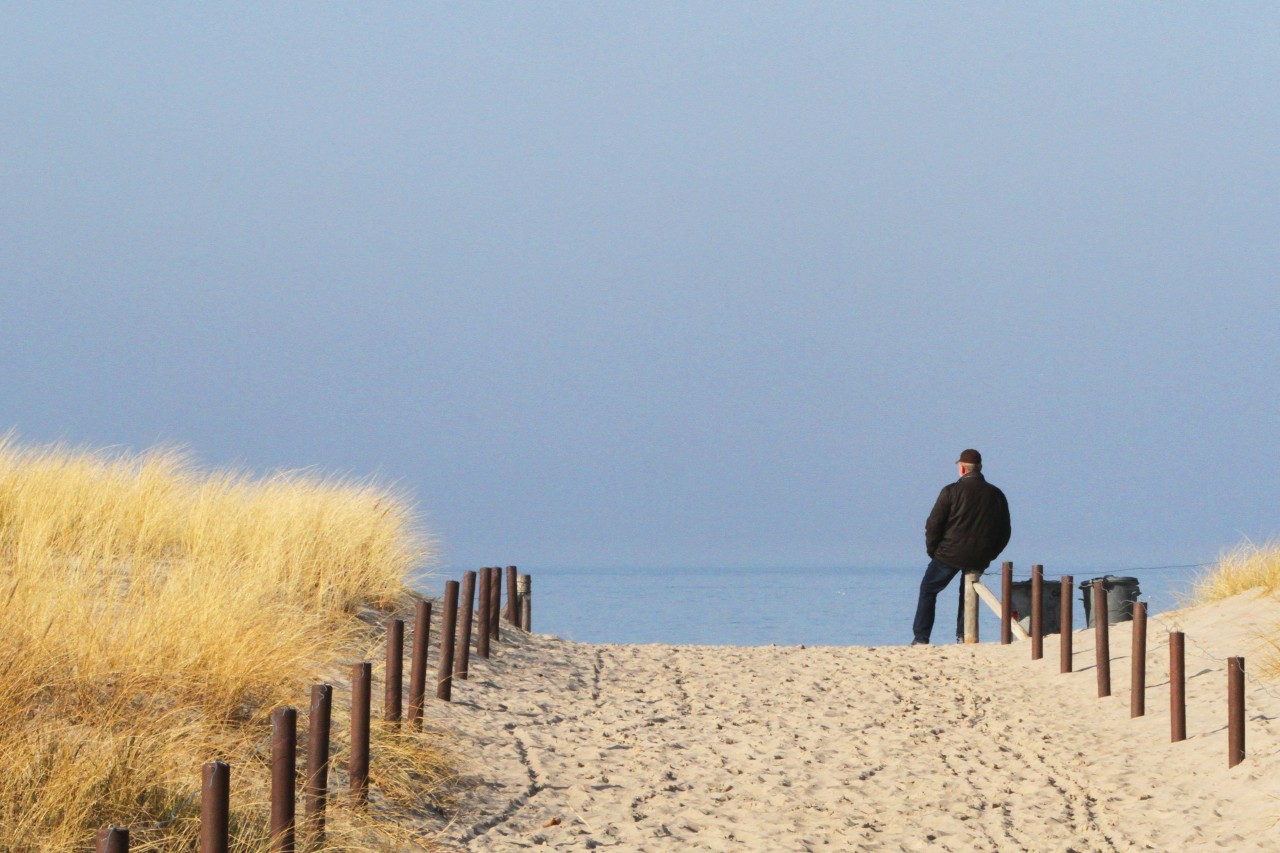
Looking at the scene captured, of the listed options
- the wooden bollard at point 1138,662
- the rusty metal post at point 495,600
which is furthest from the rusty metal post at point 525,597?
the wooden bollard at point 1138,662

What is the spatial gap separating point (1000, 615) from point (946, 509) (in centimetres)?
124

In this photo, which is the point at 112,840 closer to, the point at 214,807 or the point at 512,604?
the point at 214,807

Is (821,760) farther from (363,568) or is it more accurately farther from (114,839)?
(114,839)

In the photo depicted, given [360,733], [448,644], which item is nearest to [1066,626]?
[448,644]

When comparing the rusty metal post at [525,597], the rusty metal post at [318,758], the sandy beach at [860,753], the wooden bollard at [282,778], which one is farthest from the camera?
the rusty metal post at [525,597]

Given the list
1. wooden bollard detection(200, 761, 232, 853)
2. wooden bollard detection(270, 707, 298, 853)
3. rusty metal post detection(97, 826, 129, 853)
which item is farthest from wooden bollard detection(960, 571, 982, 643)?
rusty metal post detection(97, 826, 129, 853)

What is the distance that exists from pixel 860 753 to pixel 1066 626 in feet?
12.5

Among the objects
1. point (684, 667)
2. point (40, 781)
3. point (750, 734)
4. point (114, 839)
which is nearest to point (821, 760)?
point (750, 734)

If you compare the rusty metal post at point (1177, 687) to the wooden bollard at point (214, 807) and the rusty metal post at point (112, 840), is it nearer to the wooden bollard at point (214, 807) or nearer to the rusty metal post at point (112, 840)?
the wooden bollard at point (214, 807)

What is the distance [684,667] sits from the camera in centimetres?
1287

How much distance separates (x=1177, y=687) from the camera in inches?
373

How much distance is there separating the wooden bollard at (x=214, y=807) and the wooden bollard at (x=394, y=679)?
3.06 metres

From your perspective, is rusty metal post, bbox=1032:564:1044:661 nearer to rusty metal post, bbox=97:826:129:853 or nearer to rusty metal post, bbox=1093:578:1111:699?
rusty metal post, bbox=1093:578:1111:699

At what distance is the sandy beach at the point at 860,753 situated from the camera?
25.1 feet
